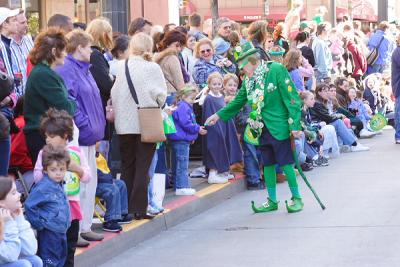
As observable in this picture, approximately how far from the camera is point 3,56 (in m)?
9.59

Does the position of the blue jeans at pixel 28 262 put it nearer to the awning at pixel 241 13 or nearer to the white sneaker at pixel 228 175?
the white sneaker at pixel 228 175

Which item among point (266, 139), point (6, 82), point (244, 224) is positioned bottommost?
point (244, 224)

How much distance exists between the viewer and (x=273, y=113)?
1141 centimetres

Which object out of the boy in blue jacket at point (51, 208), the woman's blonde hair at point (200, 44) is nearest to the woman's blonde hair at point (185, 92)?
the woman's blonde hair at point (200, 44)

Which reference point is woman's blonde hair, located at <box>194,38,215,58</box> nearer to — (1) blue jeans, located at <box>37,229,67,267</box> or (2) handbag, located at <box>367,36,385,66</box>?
(1) blue jeans, located at <box>37,229,67,267</box>

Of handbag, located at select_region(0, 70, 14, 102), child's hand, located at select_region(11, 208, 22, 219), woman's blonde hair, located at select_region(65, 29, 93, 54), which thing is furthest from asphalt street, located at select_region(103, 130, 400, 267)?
child's hand, located at select_region(11, 208, 22, 219)

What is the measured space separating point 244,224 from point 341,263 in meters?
2.48

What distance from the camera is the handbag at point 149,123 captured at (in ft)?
32.6

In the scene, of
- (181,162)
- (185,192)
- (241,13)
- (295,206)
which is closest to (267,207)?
(295,206)

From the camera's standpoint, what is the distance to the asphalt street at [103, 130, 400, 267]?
892 centimetres

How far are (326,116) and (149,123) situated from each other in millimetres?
7622

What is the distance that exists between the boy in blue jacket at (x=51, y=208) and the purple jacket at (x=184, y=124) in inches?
164

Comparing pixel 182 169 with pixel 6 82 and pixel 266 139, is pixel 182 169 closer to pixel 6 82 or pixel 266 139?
pixel 266 139

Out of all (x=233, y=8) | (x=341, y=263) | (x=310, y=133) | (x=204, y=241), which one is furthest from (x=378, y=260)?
(x=233, y=8)
